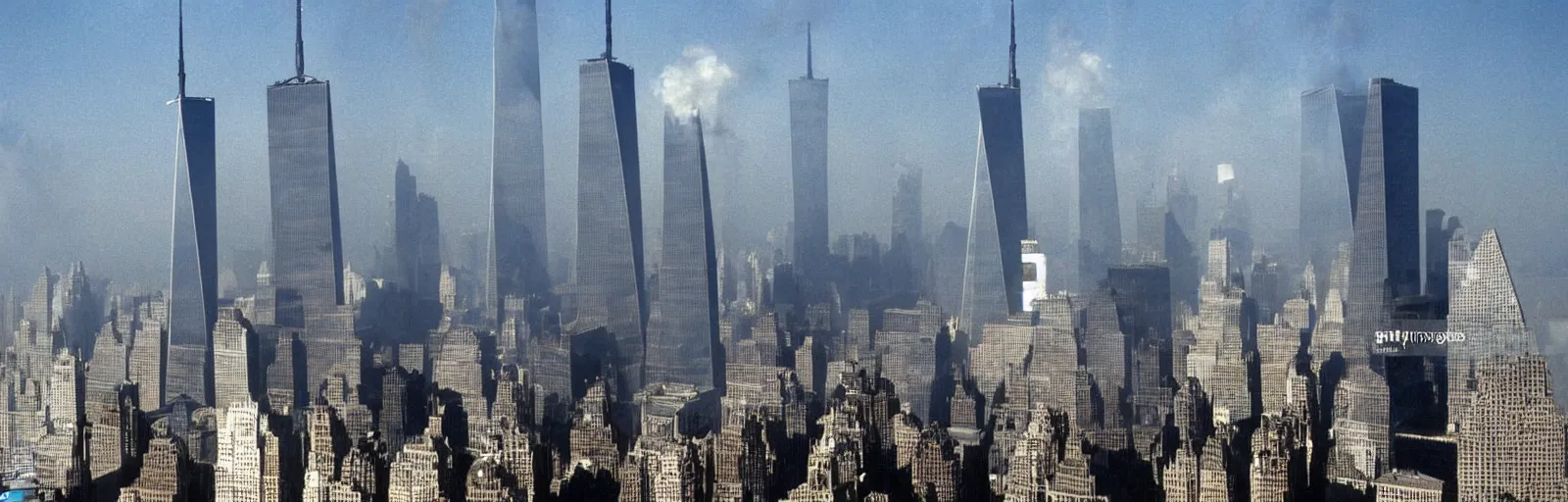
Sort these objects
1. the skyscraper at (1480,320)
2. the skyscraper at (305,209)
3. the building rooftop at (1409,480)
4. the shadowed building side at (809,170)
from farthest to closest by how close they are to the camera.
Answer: the skyscraper at (305,209) → the shadowed building side at (809,170) → the skyscraper at (1480,320) → the building rooftop at (1409,480)

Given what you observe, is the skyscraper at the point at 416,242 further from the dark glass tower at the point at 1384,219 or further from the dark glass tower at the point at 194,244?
the dark glass tower at the point at 1384,219

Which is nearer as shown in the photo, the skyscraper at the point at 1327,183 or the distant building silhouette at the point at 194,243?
the skyscraper at the point at 1327,183

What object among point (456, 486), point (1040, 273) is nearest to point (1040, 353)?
point (1040, 273)

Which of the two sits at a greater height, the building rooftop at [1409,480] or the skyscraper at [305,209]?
the skyscraper at [305,209]

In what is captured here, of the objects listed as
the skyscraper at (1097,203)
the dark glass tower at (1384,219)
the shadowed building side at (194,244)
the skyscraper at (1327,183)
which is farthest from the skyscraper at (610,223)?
the dark glass tower at (1384,219)

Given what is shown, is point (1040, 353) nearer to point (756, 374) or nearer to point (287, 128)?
point (756, 374)

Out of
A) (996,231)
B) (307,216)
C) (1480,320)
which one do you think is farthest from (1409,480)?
(307,216)

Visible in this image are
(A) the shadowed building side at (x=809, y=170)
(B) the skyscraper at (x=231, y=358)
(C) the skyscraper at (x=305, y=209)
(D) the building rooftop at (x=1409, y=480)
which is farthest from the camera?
(C) the skyscraper at (x=305, y=209)
